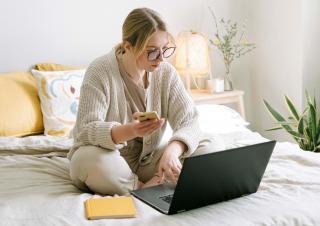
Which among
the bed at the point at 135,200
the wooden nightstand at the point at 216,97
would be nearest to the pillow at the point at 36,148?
the bed at the point at 135,200

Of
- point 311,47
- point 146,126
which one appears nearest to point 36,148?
point 146,126

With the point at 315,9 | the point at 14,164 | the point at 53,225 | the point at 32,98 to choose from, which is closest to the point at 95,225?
the point at 53,225

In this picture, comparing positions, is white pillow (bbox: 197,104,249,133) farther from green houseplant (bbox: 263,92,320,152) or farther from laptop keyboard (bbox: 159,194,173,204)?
laptop keyboard (bbox: 159,194,173,204)

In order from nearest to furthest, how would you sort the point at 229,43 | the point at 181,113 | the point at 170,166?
the point at 170,166
the point at 181,113
the point at 229,43

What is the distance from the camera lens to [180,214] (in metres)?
1.23

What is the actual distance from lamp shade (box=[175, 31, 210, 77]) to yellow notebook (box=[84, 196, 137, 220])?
1.63m

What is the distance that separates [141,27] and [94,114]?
32cm

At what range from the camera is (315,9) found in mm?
2844

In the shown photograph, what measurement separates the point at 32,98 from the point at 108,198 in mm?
1152

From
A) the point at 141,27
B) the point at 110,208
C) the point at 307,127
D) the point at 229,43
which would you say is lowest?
the point at 307,127

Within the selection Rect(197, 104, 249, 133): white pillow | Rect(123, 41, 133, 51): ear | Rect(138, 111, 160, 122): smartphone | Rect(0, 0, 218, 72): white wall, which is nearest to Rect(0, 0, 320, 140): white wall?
Rect(0, 0, 218, 72): white wall

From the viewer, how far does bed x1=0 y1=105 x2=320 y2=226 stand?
1202mm

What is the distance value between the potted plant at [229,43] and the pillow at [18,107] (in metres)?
1.24

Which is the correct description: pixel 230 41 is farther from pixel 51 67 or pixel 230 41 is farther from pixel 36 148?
pixel 36 148
